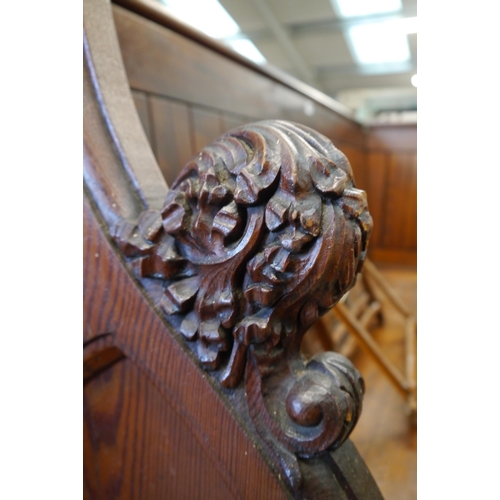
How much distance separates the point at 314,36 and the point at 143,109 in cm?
96

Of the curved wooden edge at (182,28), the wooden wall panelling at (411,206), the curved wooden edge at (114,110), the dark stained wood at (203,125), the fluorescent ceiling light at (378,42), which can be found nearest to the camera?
the curved wooden edge at (114,110)

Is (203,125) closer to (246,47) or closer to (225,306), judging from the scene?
→ (246,47)

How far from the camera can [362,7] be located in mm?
1025

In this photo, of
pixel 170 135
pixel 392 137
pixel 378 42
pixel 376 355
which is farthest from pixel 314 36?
pixel 392 137

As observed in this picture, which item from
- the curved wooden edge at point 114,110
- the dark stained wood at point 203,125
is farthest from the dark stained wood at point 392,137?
the curved wooden edge at point 114,110

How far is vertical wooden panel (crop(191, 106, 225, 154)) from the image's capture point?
0.89m

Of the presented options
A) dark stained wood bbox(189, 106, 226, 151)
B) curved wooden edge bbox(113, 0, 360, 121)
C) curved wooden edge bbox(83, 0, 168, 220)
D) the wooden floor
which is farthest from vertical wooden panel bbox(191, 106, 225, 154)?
the wooden floor

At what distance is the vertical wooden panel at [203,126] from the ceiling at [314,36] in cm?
23

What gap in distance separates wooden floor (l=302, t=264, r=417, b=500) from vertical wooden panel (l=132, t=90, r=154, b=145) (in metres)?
0.77

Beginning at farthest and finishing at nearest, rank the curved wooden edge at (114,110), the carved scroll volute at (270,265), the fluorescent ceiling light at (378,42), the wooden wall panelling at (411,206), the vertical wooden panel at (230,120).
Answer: the wooden wall panelling at (411,206) → the fluorescent ceiling light at (378,42) → the vertical wooden panel at (230,120) → the curved wooden edge at (114,110) → the carved scroll volute at (270,265)

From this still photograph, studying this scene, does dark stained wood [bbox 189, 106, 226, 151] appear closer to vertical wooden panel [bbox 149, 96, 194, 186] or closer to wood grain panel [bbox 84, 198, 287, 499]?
vertical wooden panel [bbox 149, 96, 194, 186]

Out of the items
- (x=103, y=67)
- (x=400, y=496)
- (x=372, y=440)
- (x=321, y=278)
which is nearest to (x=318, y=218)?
(x=321, y=278)

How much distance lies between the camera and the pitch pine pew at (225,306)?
28cm

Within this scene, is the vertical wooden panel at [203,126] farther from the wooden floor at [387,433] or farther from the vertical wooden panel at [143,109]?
the wooden floor at [387,433]
